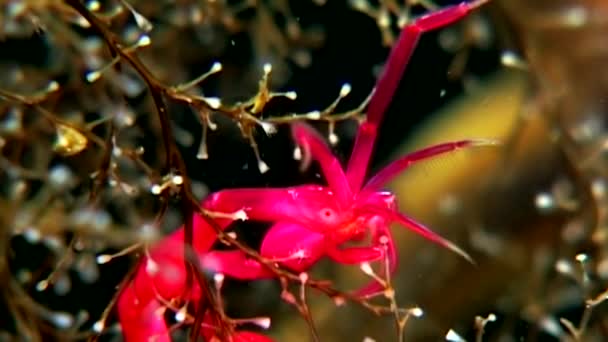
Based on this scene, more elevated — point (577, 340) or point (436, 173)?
point (436, 173)

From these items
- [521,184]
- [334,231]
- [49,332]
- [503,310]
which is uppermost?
[334,231]

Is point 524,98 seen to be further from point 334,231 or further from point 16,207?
point 16,207

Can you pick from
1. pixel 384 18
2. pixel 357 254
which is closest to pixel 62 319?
pixel 357 254

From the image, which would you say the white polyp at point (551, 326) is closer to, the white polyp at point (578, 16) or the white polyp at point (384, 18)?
the white polyp at point (578, 16)

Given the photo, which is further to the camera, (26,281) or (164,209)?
(26,281)

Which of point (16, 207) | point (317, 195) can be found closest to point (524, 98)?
point (317, 195)

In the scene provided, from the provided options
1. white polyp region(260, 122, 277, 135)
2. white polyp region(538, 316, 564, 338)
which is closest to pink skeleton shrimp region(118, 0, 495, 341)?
white polyp region(260, 122, 277, 135)

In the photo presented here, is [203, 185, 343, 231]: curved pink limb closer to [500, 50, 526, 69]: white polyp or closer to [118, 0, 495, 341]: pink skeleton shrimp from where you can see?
[118, 0, 495, 341]: pink skeleton shrimp
